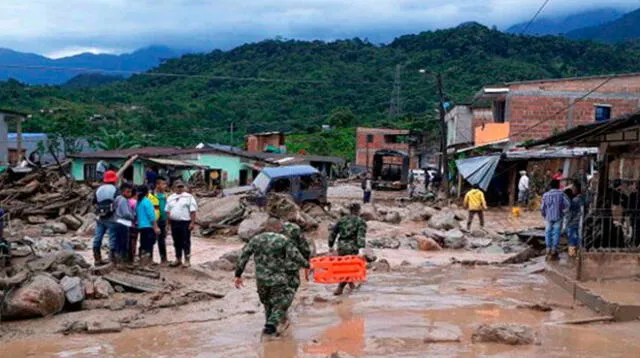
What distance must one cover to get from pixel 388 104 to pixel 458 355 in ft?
237

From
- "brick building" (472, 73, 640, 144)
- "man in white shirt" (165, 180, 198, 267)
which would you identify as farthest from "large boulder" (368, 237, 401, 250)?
"brick building" (472, 73, 640, 144)

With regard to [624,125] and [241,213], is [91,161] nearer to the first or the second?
[241,213]

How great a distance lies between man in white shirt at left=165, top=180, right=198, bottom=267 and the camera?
1288cm

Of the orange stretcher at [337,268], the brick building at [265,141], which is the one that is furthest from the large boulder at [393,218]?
the brick building at [265,141]

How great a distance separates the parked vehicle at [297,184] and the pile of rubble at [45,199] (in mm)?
5556

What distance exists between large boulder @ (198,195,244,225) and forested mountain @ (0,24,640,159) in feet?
117

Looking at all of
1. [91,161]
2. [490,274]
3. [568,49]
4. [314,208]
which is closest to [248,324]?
[490,274]

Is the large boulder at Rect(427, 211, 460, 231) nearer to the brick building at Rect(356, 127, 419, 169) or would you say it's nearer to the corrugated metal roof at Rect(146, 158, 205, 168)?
the corrugated metal roof at Rect(146, 158, 205, 168)

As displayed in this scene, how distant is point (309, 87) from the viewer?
81562 millimetres

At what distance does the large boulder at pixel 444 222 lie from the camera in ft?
75.5

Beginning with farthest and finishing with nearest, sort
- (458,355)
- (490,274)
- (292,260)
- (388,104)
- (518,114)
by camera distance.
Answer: (388,104), (518,114), (490,274), (292,260), (458,355)

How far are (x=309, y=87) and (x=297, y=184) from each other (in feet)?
191

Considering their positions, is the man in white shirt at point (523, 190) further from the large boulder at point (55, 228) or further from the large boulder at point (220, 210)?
the large boulder at point (55, 228)

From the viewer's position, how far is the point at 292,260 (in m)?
8.73
